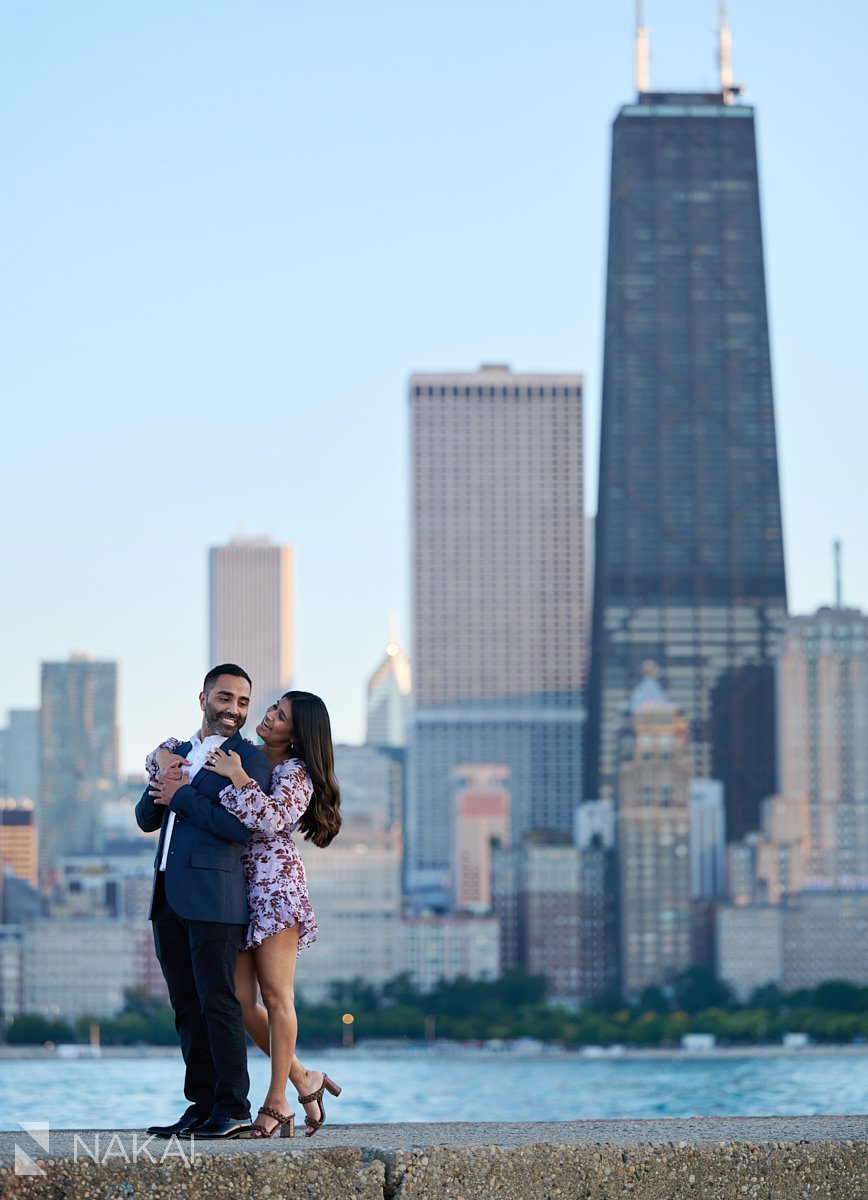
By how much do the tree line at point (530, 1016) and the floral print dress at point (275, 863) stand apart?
345 feet

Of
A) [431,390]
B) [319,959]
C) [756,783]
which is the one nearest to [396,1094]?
[319,959]

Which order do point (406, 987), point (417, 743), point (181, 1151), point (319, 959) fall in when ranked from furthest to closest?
point (417, 743) → point (319, 959) → point (406, 987) → point (181, 1151)

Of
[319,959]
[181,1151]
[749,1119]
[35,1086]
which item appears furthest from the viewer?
[319,959]

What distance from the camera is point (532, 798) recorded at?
190m

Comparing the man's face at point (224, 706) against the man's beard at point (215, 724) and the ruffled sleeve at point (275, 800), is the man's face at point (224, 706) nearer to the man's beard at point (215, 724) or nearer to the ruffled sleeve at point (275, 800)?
the man's beard at point (215, 724)

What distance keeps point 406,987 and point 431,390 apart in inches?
3179

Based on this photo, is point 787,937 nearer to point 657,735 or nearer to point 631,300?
point 657,735

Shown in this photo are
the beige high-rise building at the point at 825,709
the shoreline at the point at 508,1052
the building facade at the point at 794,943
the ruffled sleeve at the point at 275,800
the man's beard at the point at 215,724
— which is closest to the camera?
the ruffled sleeve at the point at 275,800

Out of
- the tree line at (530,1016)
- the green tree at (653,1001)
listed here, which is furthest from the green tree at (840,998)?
the green tree at (653,1001)

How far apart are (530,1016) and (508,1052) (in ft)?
19.6

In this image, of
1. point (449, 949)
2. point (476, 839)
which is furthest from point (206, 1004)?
point (476, 839)

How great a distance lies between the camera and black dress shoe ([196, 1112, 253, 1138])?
7621 millimetres

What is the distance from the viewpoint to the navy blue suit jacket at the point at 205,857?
793 centimetres

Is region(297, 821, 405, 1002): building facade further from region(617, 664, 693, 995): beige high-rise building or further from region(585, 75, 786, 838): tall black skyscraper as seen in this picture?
region(585, 75, 786, 838): tall black skyscraper
